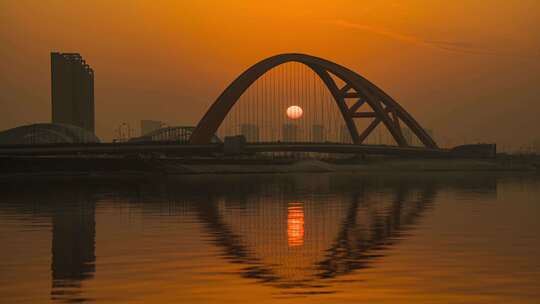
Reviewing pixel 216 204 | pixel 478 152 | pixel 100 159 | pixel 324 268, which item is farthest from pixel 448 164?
pixel 324 268

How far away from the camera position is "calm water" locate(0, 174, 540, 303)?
52.4ft

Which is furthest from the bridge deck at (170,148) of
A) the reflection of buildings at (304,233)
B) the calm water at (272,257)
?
the calm water at (272,257)

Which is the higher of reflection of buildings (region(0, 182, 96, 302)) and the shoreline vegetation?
the shoreline vegetation

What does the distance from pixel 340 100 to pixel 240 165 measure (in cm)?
1925

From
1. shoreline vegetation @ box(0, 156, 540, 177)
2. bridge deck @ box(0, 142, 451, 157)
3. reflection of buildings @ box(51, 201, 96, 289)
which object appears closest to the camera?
reflection of buildings @ box(51, 201, 96, 289)

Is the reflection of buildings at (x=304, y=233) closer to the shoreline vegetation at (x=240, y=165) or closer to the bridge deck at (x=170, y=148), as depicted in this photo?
the shoreline vegetation at (x=240, y=165)

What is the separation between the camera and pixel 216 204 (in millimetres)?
46156

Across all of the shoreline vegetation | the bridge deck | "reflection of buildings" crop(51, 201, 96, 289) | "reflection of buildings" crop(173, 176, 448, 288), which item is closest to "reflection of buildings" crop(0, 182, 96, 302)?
"reflection of buildings" crop(51, 201, 96, 289)

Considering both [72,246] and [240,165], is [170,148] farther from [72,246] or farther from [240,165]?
[72,246]

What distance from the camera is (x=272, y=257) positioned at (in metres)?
21.5

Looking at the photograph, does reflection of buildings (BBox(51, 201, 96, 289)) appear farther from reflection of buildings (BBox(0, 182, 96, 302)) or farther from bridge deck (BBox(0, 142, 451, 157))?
bridge deck (BBox(0, 142, 451, 157))

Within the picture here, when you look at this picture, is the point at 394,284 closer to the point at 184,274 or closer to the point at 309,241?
the point at 184,274

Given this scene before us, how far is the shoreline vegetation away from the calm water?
261 ft

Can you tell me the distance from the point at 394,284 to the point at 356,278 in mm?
956
